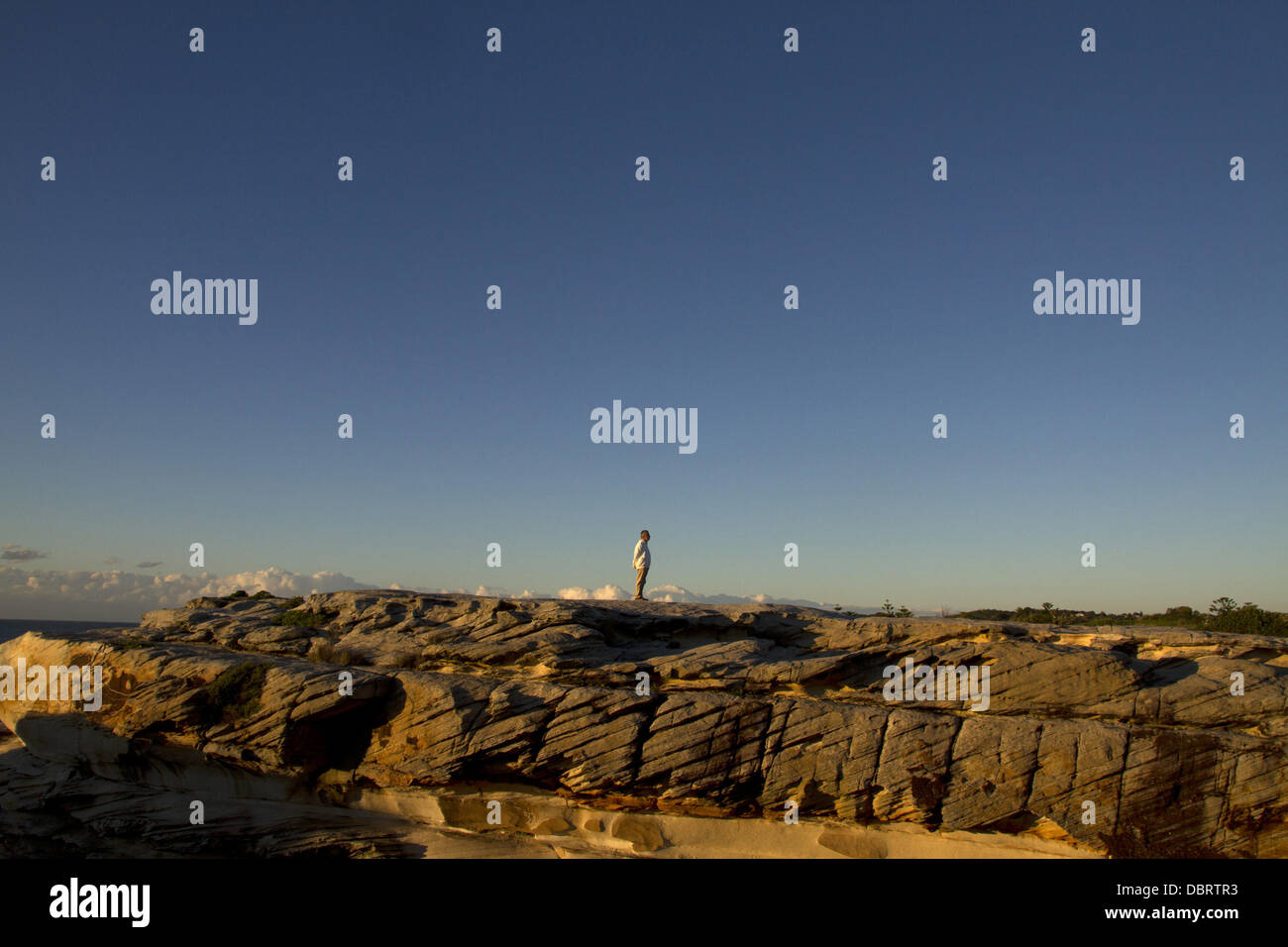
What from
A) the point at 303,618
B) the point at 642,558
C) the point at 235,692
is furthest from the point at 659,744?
the point at 303,618

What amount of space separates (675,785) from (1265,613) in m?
31.0

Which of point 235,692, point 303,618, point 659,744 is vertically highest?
point 303,618

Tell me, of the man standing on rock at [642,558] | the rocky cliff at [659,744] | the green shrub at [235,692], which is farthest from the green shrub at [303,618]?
the man standing on rock at [642,558]

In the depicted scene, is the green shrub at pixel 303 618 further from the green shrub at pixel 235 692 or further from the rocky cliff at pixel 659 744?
the green shrub at pixel 235 692

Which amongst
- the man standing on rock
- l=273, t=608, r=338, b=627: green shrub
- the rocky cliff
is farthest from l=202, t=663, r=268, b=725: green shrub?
the man standing on rock

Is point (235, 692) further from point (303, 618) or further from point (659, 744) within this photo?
point (659, 744)

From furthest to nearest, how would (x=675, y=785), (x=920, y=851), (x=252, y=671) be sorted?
(x=252, y=671) < (x=675, y=785) < (x=920, y=851)

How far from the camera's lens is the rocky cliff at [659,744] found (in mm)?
19547

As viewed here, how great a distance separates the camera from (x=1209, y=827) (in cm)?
1838

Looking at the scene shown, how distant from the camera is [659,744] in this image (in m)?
21.9

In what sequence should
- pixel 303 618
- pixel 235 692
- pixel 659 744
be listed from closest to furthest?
pixel 659 744
pixel 235 692
pixel 303 618
